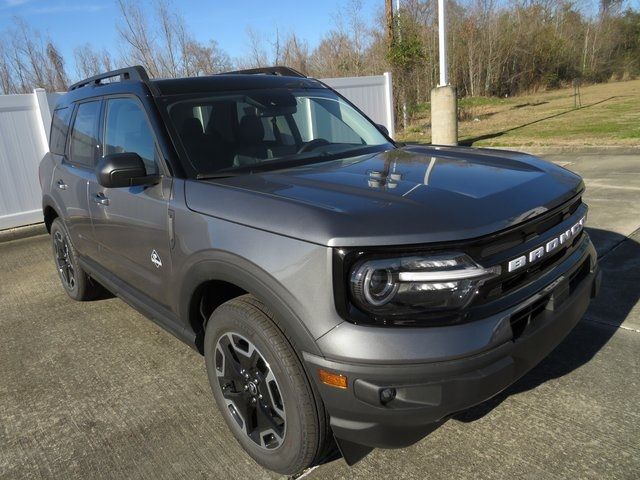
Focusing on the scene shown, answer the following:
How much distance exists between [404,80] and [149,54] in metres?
9.16

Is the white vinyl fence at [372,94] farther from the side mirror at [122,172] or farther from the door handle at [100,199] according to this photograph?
the side mirror at [122,172]

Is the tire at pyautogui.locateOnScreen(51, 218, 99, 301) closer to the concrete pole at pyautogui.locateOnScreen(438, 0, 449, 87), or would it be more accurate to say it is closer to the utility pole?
the concrete pole at pyautogui.locateOnScreen(438, 0, 449, 87)

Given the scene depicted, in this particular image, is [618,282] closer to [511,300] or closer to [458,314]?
[511,300]

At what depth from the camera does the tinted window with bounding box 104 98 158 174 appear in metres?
2.97

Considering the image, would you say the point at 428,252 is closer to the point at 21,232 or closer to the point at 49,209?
the point at 49,209

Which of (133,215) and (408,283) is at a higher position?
(133,215)

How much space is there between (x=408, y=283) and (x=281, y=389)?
713 mm

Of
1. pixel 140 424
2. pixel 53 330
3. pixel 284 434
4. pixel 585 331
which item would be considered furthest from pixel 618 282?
pixel 53 330

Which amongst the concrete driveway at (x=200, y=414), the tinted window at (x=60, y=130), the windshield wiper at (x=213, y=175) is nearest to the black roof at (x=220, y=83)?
the windshield wiper at (x=213, y=175)

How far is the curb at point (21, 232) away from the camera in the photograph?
788 cm

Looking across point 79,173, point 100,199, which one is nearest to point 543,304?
point 100,199

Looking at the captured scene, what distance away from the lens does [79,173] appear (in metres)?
3.94

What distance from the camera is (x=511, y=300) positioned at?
2.02 metres

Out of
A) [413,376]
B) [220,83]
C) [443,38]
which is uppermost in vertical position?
[443,38]
